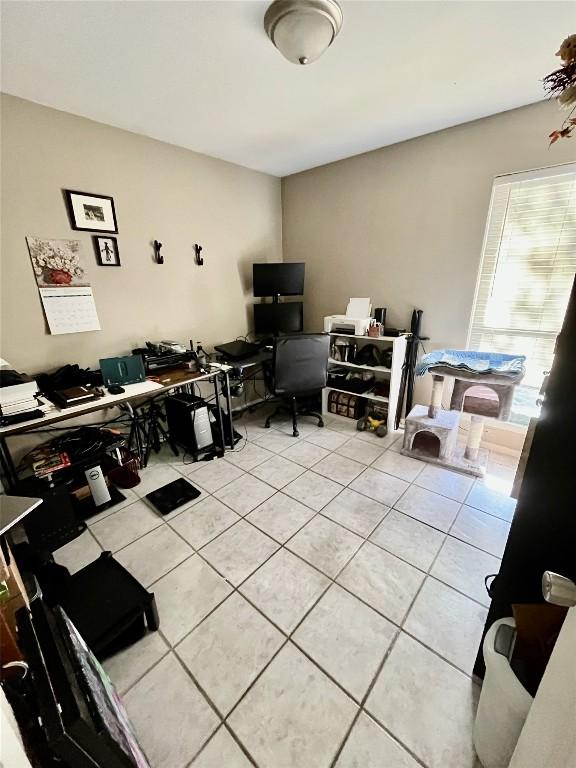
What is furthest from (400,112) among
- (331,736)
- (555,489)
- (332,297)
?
(331,736)

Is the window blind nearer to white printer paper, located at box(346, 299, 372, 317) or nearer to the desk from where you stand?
white printer paper, located at box(346, 299, 372, 317)

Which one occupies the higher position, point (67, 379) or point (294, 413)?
point (67, 379)

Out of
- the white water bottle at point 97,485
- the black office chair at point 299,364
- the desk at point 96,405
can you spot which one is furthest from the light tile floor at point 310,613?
the black office chair at point 299,364

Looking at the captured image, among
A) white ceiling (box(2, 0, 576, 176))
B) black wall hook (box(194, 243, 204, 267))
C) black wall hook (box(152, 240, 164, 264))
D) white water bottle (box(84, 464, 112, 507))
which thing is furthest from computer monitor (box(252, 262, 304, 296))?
white water bottle (box(84, 464, 112, 507))

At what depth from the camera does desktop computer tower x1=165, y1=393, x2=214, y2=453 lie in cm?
259

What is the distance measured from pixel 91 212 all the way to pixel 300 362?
1973 mm

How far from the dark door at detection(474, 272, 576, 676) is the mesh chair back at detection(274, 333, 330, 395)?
204cm

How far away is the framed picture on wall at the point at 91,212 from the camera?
7.04 ft

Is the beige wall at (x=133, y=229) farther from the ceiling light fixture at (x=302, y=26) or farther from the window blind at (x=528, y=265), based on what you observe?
the window blind at (x=528, y=265)

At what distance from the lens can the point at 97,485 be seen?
6.73 feet

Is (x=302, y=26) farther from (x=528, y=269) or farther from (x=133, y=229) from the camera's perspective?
(x=528, y=269)

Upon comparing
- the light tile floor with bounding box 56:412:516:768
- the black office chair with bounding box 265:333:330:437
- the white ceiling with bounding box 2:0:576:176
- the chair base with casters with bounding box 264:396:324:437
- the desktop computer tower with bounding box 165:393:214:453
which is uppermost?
the white ceiling with bounding box 2:0:576:176

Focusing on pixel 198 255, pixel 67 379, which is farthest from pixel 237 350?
pixel 67 379

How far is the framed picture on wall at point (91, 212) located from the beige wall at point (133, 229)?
0.15 ft
